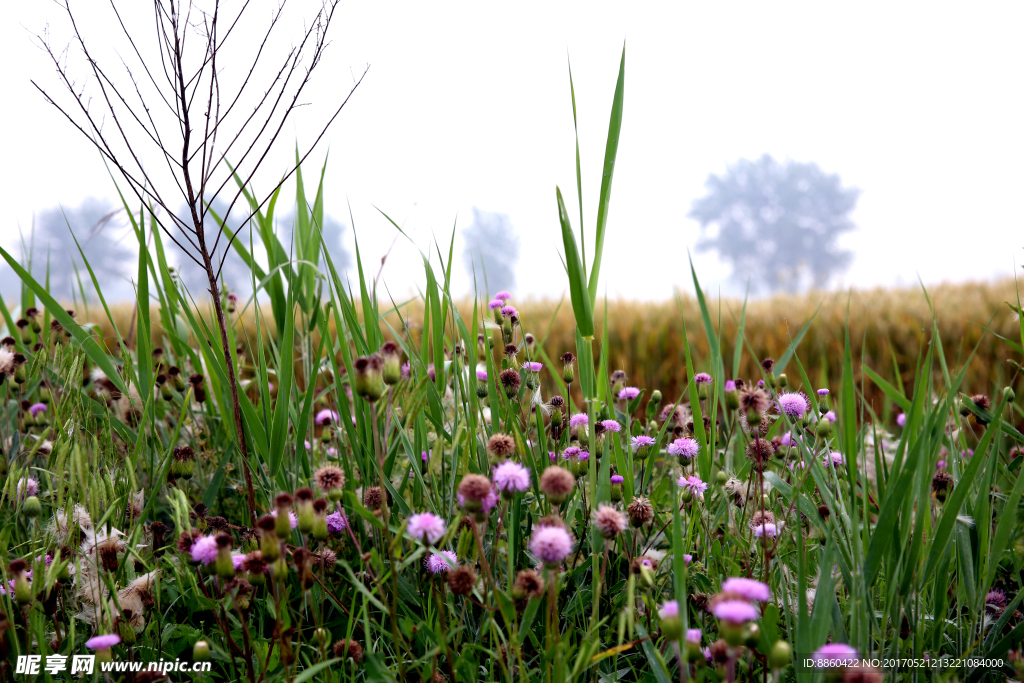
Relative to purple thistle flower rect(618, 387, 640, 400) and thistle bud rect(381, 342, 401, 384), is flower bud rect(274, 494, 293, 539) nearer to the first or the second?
thistle bud rect(381, 342, 401, 384)

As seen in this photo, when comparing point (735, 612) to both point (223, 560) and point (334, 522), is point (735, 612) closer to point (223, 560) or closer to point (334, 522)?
point (223, 560)

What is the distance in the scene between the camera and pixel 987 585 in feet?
3.59

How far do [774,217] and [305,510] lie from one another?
49082 mm

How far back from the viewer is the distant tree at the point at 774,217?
142 ft

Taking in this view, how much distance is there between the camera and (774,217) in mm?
45062

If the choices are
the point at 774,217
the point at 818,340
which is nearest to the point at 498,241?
the point at 774,217

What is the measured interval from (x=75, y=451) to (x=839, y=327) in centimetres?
453

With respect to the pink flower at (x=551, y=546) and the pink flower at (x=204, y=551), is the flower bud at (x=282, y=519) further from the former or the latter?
the pink flower at (x=551, y=546)

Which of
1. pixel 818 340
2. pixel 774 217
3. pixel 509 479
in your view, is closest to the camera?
pixel 509 479

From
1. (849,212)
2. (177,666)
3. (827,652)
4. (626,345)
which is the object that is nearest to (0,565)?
(177,666)

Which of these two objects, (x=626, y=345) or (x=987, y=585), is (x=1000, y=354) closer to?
(x=626, y=345)

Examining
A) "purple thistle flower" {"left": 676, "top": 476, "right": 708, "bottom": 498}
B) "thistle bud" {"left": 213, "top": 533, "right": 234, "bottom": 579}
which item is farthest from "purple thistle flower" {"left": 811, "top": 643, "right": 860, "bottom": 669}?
"thistle bud" {"left": 213, "top": 533, "right": 234, "bottom": 579}

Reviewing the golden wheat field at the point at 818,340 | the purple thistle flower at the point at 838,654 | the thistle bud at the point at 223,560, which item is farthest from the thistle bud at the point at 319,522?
the golden wheat field at the point at 818,340

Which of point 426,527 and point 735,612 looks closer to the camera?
point 735,612
